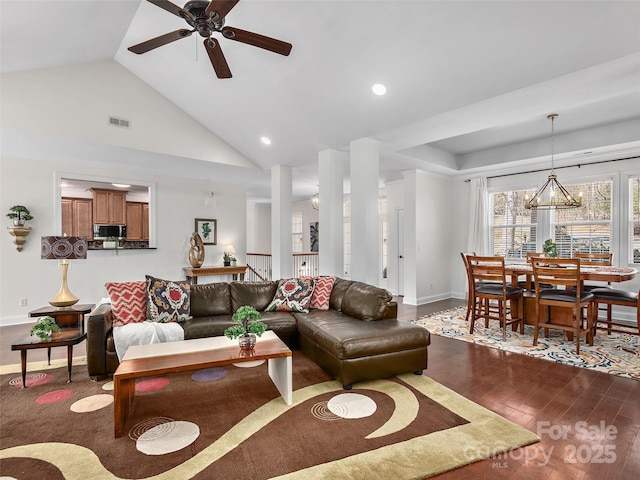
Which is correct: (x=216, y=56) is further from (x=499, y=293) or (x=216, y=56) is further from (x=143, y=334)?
(x=499, y=293)

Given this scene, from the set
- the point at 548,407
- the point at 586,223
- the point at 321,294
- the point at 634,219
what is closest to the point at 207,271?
the point at 321,294

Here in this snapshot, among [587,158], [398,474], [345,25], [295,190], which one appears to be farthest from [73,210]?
[587,158]

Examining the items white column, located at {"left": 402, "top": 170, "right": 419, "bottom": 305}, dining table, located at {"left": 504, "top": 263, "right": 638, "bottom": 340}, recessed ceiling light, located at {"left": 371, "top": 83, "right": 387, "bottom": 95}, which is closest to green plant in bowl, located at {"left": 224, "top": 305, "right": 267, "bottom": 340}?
recessed ceiling light, located at {"left": 371, "top": 83, "right": 387, "bottom": 95}

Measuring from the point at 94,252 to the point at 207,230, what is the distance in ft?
6.88

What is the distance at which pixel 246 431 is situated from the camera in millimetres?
2266

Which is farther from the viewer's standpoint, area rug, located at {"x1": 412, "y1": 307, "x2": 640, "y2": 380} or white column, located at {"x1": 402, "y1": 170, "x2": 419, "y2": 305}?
white column, located at {"x1": 402, "y1": 170, "x2": 419, "y2": 305}

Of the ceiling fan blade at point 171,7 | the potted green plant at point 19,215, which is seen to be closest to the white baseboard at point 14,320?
the potted green plant at point 19,215

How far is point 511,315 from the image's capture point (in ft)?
15.9

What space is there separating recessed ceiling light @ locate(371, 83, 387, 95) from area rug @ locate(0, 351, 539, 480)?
10.1ft

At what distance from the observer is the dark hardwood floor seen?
1.92m

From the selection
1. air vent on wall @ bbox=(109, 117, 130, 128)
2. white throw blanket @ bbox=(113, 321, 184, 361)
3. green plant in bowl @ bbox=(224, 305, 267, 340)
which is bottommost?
white throw blanket @ bbox=(113, 321, 184, 361)

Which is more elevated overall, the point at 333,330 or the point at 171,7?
the point at 171,7

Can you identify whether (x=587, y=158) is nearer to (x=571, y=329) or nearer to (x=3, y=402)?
(x=571, y=329)

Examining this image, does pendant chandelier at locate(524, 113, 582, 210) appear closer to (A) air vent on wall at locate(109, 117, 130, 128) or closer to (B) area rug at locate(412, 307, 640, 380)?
(B) area rug at locate(412, 307, 640, 380)
